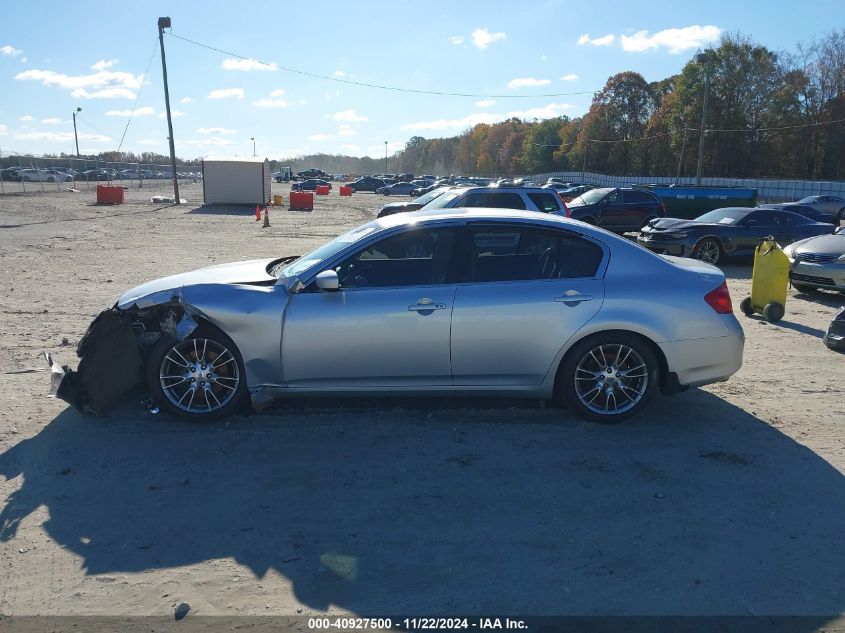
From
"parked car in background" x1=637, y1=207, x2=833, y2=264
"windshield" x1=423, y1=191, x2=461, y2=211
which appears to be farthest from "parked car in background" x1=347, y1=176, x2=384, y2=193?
"parked car in background" x1=637, y1=207, x2=833, y2=264

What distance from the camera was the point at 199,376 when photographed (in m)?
5.04

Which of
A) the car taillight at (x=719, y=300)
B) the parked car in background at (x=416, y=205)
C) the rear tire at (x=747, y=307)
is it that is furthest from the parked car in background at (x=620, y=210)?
the car taillight at (x=719, y=300)

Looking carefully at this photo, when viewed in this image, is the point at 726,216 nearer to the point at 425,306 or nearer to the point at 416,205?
the point at 416,205

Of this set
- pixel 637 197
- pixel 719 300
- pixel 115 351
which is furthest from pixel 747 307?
pixel 637 197

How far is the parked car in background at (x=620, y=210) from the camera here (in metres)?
21.9

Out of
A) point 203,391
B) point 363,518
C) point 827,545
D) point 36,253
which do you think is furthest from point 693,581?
point 36,253

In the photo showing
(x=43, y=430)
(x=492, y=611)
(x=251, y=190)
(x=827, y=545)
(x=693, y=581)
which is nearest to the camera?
(x=492, y=611)

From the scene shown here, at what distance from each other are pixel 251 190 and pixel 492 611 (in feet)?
123

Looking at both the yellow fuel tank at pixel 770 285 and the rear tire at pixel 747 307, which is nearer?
the yellow fuel tank at pixel 770 285

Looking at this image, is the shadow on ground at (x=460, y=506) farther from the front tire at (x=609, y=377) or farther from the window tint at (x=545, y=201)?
the window tint at (x=545, y=201)

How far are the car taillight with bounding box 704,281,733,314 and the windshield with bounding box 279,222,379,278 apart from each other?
2.64 meters

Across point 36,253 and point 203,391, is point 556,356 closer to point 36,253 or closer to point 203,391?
point 203,391

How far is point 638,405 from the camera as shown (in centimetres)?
514

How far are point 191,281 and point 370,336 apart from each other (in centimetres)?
156
